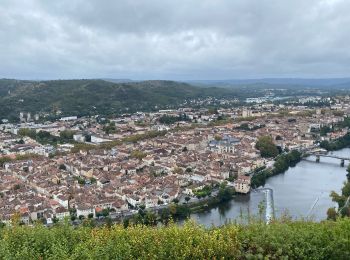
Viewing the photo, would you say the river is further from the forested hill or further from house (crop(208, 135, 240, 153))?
the forested hill

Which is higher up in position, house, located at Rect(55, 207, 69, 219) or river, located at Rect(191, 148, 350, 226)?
house, located at Rect(55, 207, 69, 219)

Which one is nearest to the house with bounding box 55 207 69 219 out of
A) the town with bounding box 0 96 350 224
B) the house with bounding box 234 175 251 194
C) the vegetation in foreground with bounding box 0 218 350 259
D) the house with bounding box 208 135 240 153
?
the town with bounding box 0 96 350 224

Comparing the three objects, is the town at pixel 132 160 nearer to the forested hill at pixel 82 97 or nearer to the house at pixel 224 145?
the house at pixel 224 145

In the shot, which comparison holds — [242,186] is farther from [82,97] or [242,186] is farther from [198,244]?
[82,97]

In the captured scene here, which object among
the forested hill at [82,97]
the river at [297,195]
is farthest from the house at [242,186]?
the forested hill at [82,97]

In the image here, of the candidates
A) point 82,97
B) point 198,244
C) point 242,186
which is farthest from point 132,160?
point 82,97

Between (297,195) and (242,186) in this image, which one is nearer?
(297,195)

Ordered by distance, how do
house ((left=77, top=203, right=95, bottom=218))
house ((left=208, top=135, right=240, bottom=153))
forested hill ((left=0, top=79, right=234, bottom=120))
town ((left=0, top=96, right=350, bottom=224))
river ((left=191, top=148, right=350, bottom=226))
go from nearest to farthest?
house ((left=77, top=203, right=95, bottom=218))
river ((left=191, top=148, right=350, bottom=226))
town ((left=0, top=96, right=350, bottom=224))
house ((left=208, top=135, right=240, bottom=153))
forested hill ((left=0, top=79, right=234, bottom=120))
